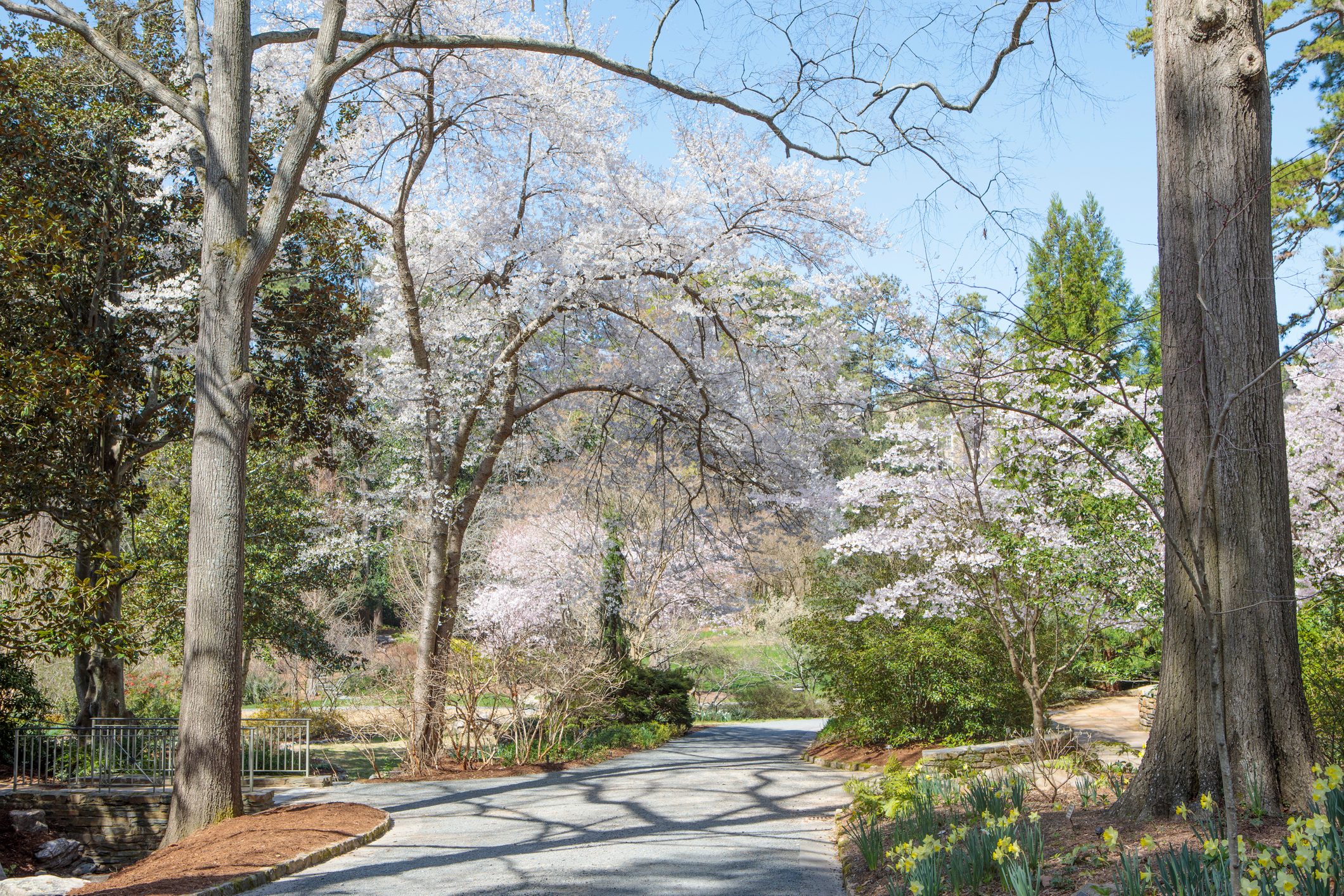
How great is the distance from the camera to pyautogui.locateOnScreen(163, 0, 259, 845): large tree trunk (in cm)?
748

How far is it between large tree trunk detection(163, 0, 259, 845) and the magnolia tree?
3491 mm

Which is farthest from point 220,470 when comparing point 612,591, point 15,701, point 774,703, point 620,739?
point 774,703

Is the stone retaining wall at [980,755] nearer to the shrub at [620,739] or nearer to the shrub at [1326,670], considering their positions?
the shrub at [1326,670]

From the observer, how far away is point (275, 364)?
12734 millimetres

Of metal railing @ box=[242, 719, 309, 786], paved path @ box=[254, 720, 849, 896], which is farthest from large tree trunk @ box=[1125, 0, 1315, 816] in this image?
metal railing @ box=[242, 719, 309, 786]

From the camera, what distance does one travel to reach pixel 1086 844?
4.53 metres

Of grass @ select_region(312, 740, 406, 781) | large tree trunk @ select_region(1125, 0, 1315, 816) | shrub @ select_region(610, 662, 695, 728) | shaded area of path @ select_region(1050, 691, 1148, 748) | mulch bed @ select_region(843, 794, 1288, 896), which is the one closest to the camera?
mulch bed @ select_region(843, 794, 1288, 896)

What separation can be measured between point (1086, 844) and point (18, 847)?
1043cm

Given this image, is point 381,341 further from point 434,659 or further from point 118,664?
point 118,664

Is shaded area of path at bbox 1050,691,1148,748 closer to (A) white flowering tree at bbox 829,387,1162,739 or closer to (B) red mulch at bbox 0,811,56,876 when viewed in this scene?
(A) white flowering tree at bbox 829,387,1162,739

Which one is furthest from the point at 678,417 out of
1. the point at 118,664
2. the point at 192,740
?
the point at 118,664

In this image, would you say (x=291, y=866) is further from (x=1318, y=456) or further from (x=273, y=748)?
(x=1318, y=456)

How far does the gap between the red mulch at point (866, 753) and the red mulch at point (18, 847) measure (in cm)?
886

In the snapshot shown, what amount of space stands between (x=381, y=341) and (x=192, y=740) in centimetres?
706
